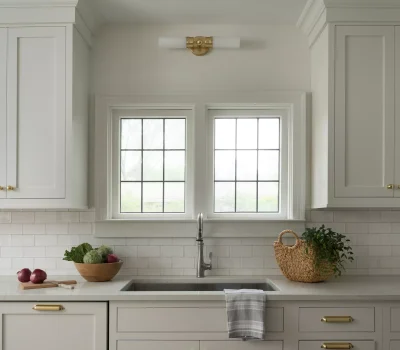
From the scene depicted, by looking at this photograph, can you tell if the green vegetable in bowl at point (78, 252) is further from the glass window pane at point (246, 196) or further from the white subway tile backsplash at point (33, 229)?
the glass window pane at point (246, 196)

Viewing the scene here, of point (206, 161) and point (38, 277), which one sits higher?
point (206, 161)

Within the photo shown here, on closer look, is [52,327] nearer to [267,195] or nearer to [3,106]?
[3,106]

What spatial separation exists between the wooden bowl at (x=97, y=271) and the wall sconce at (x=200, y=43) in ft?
4.62

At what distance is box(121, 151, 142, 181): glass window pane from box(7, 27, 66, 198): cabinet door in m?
0.59

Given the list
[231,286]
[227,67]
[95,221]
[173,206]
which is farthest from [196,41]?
[231,286]

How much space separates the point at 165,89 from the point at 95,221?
954 mm

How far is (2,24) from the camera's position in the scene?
11.0 ft

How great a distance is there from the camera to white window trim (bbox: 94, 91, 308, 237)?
3719 mm

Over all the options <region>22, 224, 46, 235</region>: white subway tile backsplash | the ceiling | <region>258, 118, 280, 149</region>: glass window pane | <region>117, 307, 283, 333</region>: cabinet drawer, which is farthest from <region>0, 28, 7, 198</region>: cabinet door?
<region>258, 118, 280, 149</region>: glass window pane

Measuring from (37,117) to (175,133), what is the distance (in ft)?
3.03

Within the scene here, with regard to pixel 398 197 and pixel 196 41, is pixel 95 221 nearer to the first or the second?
pixel 196 41

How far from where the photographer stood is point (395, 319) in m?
3.06

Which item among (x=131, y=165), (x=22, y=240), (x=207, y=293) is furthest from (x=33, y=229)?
(x=207, y=293)

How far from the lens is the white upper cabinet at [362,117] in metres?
3.30
